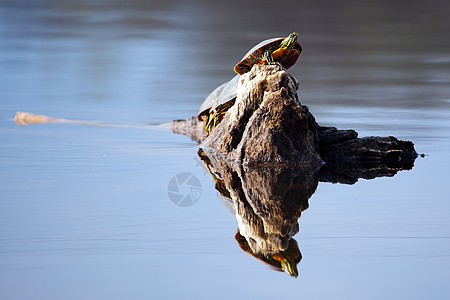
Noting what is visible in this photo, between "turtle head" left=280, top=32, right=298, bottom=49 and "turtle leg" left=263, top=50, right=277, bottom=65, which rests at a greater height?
"turtle head" left=280, top=32, right=298, bottom=49

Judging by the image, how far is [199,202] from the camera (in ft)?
9.64

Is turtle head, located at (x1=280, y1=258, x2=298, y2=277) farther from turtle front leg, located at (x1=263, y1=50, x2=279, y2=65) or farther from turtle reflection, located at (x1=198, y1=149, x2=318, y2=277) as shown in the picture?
turtle front leg, located at (x1=263, y1=50, x2=279, y2=65)

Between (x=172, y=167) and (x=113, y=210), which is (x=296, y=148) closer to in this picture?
(x=172, y=167)

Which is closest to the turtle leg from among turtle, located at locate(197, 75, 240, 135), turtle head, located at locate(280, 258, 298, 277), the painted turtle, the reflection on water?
the painted turtle

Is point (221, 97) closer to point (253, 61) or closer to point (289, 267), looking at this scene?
point (253, 61)

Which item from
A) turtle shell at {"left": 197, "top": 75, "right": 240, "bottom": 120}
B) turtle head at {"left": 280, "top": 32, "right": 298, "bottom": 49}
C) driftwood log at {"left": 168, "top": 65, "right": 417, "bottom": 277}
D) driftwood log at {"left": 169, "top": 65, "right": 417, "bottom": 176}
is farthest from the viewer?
turtle shell at {"left": 197, "top": 75, "right": 240, "bottom": 120}

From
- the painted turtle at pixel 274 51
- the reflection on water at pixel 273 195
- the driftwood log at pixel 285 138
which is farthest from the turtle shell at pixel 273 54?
the reflection on water at pixel 273 195

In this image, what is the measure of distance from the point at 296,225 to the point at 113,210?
66cm

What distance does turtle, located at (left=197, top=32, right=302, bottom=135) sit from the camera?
4.01 meters

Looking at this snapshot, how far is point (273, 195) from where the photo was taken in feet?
9.86

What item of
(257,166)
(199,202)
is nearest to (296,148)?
(257,166)

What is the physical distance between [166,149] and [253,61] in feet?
2.20

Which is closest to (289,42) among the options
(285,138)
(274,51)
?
(274,51)

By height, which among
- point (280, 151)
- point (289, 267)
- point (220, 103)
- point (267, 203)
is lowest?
point (289, 267)
